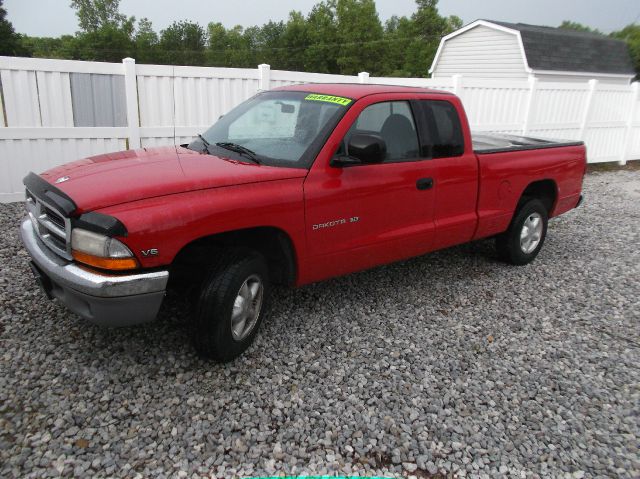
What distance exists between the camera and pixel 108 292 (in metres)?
2.68

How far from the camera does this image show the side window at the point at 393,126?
396cm

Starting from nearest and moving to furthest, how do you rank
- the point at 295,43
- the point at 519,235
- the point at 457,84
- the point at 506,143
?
the point at 519,235 < the point at 506,143 < the point at 457,84 < the point at 295,43

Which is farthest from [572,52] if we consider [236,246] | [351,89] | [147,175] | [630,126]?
[147,175]

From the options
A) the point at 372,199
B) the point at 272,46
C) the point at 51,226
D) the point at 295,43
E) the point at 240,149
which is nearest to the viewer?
the point at 51,226

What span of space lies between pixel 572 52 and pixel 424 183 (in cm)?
2155

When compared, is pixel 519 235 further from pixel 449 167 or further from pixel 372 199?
pixel 372 199

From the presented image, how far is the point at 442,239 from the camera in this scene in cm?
457

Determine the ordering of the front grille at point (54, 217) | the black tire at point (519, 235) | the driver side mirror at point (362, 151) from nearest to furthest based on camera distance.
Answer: the front grille at point (54, 217)
the driver side mirror at point (362, 151)
the black tire at point (519, 235)

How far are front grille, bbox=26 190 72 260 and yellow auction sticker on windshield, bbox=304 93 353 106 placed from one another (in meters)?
2.08

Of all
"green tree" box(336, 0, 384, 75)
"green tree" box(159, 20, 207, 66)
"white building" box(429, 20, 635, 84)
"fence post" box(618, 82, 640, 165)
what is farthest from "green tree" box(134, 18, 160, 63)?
"fence post" box(618, 82, 640, 165)

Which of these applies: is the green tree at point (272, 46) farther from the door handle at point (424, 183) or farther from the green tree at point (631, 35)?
the door handle at point (424, 183)

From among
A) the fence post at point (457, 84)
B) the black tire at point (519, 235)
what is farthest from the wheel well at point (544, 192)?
the fence post at point (457, 84)

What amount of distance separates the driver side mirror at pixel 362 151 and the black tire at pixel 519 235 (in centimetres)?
242

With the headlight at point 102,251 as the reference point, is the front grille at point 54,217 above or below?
above
